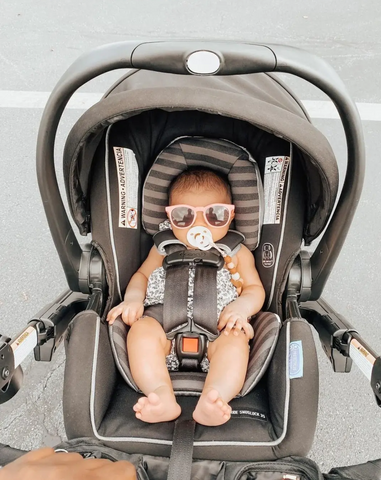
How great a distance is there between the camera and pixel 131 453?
3.27 ft

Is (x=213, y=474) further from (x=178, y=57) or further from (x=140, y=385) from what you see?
(x=178, y=57)

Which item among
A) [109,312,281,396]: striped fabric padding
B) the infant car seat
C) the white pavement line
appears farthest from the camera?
the white pavement line

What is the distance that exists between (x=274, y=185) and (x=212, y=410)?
0.59m

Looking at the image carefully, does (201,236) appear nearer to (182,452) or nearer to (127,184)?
(127,184)

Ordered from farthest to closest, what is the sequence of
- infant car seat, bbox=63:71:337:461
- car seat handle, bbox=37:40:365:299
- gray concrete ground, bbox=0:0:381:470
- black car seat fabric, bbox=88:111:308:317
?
gray concrete ground, bbox=0:0:381:470, black car seat fabric, bbox=88:111:308:317, infant car seat, bbox=63:71:337:461, car seat handle, bbox=37:40:365:299

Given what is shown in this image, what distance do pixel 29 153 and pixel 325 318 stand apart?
1.47 m

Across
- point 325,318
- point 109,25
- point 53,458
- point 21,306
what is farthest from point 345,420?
point 109,25

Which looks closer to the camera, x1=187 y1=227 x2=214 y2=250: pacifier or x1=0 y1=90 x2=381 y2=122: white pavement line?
x1=187 y1=227 x2=214 y2=250: pacifier

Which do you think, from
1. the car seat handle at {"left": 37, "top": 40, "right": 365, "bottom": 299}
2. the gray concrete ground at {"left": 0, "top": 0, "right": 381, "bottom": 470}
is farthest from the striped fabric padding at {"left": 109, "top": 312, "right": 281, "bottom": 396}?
the gray concrete ground at {"left": 0, "top": 0, "right": 381, "bottom": 470}

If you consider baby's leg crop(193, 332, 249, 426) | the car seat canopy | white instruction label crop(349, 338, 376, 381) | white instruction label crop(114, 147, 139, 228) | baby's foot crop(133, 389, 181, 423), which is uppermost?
the car seat canopy

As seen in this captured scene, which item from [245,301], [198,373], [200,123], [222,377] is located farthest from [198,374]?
[200,123]

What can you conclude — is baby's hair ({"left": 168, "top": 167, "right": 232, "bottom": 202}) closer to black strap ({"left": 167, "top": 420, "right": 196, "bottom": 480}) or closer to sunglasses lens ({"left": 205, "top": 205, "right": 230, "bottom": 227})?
sunglasses lens ({"left": 205, "top": 205, "right": 230, "bottom": 227})

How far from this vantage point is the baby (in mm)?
1013

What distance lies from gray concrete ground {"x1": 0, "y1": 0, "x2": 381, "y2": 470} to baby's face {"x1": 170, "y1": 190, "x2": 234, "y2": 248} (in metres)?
0.64
